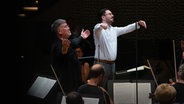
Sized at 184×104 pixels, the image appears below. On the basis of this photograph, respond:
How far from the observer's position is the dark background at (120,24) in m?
9.70

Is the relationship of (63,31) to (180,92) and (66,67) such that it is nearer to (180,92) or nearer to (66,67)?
(66,67)

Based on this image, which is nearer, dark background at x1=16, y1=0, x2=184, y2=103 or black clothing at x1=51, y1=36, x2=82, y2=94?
black clothing at x1=51, y1=36, x2=82, y2=94

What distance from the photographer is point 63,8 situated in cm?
988

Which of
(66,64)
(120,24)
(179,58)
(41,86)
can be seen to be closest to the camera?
(41,86)

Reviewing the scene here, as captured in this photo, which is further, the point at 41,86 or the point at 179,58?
the point at 179,58

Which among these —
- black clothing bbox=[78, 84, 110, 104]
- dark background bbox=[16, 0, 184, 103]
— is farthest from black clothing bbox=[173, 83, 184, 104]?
dark background bbox=[16, 0, 184, 103]

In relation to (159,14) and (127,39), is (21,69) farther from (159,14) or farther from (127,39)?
(159,14)

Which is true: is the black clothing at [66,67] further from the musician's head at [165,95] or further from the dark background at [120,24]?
the musician's head at [165,95]

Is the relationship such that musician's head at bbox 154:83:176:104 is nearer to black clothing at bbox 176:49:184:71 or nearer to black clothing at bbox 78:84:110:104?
black clothing at bbox 78:84:110:104

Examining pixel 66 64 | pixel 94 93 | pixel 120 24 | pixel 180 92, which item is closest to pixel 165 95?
pixel 94 93

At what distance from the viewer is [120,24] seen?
1006 cm

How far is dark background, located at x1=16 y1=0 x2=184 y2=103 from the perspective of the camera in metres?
9.70

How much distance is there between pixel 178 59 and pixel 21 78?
8.10ft

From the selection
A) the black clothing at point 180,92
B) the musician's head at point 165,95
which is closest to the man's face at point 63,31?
the black clothing at point 180,92
